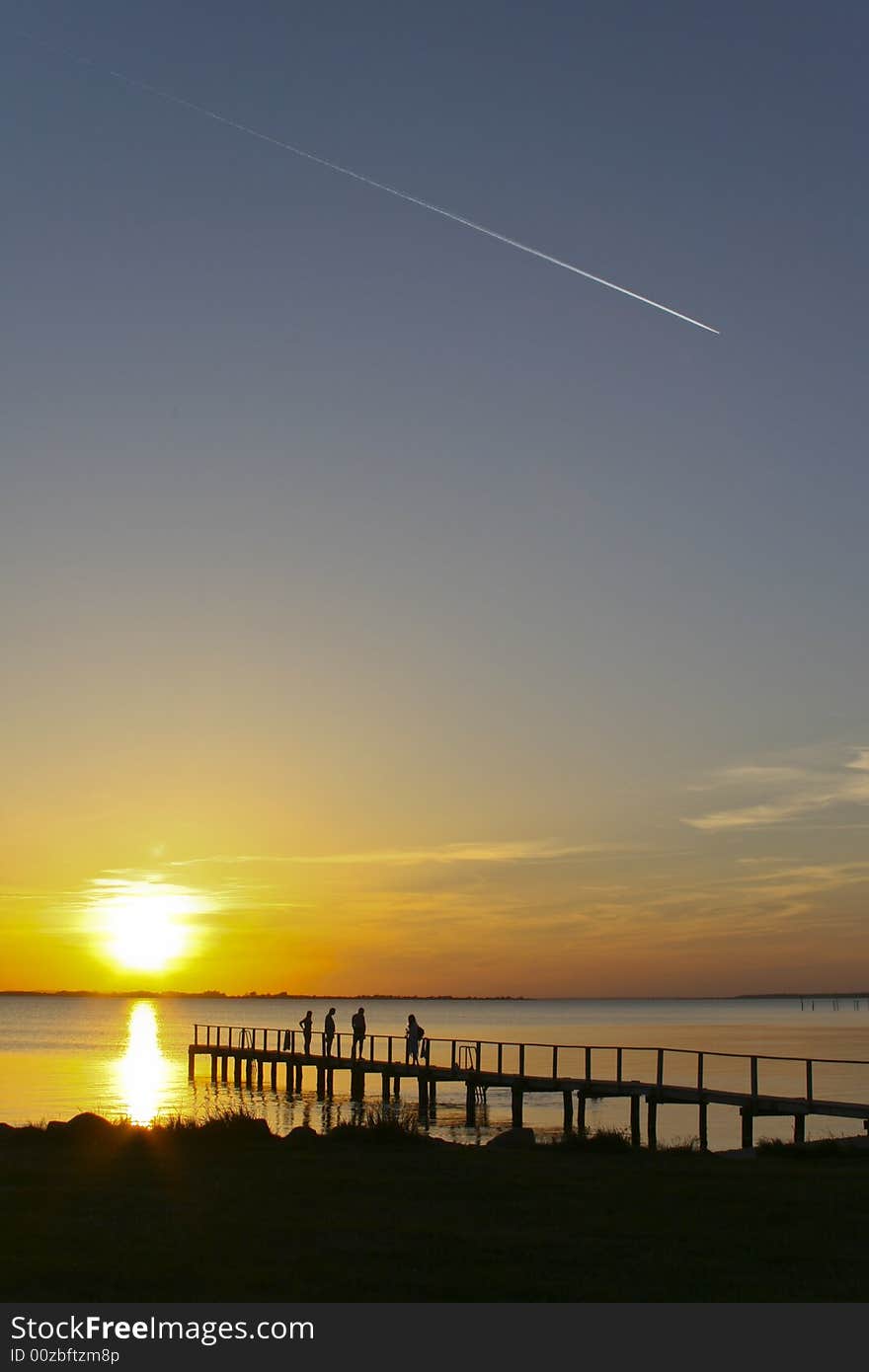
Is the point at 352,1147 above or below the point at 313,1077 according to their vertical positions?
above

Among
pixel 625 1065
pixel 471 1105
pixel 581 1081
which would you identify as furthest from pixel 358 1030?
pixel 625 1065

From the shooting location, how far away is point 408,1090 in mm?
67750

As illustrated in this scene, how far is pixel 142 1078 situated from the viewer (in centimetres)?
7350

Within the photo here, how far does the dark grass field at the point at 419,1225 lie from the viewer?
11.2 m

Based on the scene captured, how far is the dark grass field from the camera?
11250 millimetres

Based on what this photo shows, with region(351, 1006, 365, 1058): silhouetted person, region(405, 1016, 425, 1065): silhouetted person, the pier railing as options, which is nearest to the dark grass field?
region(405, 1016, 425, 1065): silhouetted person

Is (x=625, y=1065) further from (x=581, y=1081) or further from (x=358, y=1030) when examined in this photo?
(x=581, y=1081)

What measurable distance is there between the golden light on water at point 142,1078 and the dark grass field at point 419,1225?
42.9 ft

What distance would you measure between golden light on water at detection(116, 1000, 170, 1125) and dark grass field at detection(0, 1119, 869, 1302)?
1307 centimetres

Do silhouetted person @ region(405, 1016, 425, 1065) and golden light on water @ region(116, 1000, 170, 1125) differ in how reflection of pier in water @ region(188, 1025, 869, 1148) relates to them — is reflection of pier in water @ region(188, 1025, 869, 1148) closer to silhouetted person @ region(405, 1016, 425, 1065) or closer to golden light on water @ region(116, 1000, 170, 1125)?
silhouetted person @ region(405, 1016, 425, 1065)
